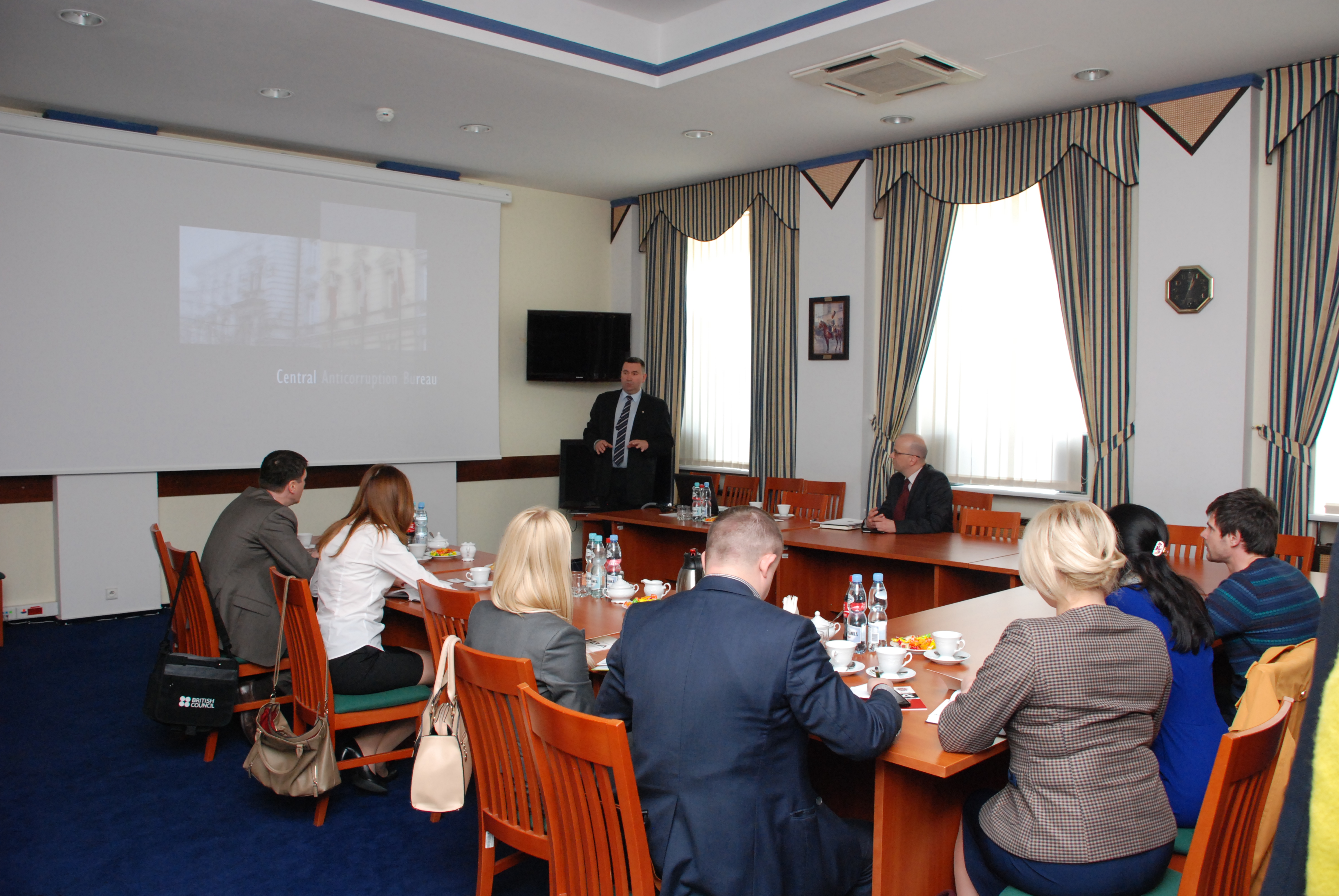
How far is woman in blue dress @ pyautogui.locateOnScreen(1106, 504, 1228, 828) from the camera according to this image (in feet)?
7.46

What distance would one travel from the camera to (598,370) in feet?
27.6

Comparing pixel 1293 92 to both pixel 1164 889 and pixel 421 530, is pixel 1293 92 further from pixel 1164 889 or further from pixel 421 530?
pixel 421 530

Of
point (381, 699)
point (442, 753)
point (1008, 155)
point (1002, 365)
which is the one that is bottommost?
Answer: point (381, 699)

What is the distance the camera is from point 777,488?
23.0ft

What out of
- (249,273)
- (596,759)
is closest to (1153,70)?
(596,759)

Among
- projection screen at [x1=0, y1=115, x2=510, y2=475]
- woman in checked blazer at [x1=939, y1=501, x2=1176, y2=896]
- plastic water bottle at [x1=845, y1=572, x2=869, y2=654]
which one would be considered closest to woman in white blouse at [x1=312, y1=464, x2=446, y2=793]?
plastic water bottle at [x1=845, y1=572, x2=869, y2=654]

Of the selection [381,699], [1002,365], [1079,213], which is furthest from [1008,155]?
[381,699]

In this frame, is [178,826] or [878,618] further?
[178,826]

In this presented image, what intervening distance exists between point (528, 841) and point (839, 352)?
519cm

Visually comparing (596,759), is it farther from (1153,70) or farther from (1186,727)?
(1153,70)

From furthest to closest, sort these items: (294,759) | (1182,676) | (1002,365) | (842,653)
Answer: (1002,365) → (294,759) → (842,653) → (1182,676)

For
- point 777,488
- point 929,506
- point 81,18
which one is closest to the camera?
point 81,18

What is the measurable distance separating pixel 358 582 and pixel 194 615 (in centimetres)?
88

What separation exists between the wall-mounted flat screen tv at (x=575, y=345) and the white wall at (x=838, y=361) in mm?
1779
